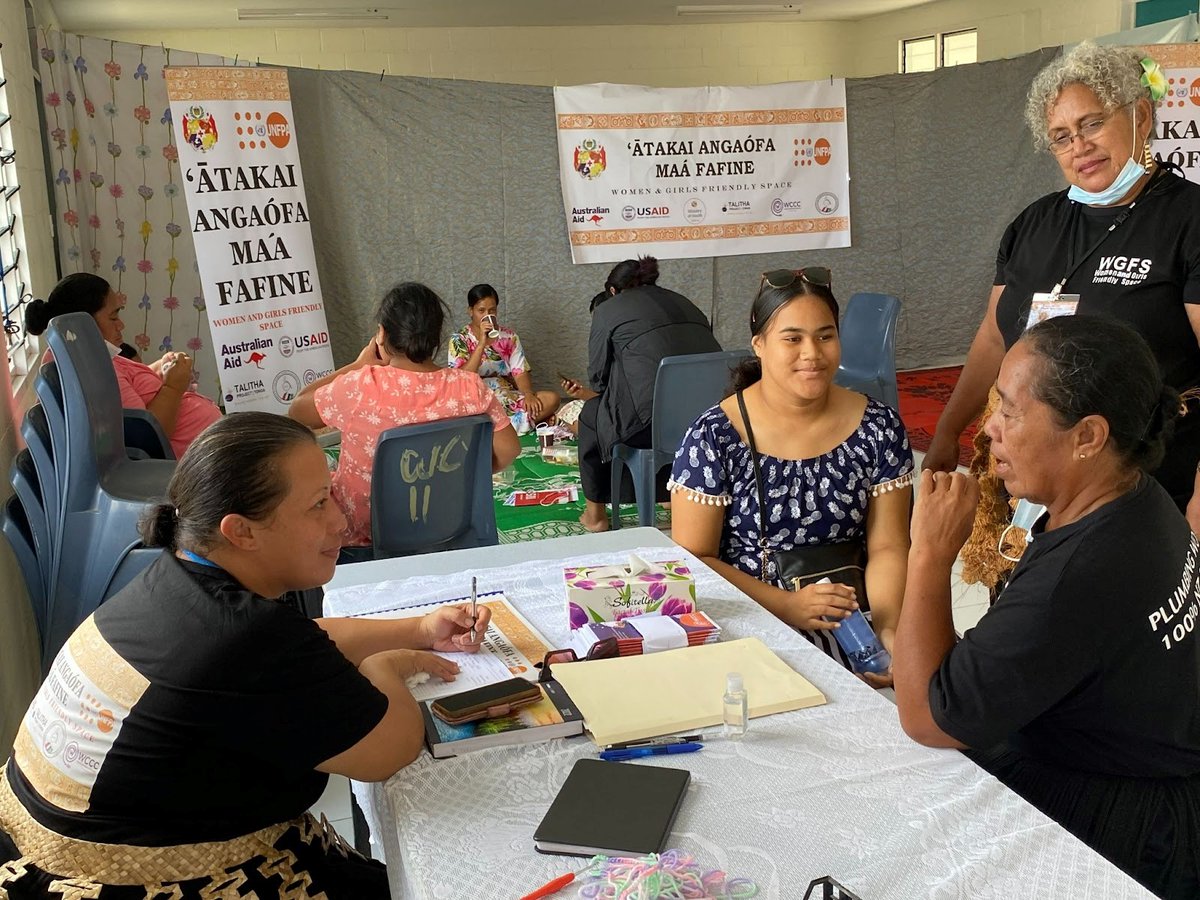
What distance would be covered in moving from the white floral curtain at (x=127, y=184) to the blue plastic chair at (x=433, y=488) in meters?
3.72

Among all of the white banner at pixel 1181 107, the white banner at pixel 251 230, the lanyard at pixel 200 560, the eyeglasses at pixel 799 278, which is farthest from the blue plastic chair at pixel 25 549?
the white banner at pixel 1181 107

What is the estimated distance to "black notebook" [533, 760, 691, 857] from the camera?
1129 mm

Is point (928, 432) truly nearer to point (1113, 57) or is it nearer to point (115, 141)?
point (1113, 57)

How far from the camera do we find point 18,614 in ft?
10.2

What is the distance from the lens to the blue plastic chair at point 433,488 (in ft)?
9.79

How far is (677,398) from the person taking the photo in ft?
13.1

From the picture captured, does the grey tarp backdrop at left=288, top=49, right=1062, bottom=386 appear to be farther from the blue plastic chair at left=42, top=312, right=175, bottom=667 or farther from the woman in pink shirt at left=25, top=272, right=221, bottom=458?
the blue plastic chair at left=42, top=312, right=175, bottom=667

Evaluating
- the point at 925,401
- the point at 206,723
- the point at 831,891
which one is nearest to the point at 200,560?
the point at 206,723

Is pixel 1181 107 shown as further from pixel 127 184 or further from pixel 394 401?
pixel 127 184

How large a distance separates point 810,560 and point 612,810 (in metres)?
1.04

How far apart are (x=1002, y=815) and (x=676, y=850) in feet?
1.23

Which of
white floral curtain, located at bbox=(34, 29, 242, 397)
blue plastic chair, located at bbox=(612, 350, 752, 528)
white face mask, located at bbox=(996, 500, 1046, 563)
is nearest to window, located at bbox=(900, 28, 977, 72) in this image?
white floral curtain, located at bbox=(34, 29, 242, 397)

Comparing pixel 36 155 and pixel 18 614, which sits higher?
pixel 36 155

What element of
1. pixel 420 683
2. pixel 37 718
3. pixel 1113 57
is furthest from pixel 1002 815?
pixel 1113 57
